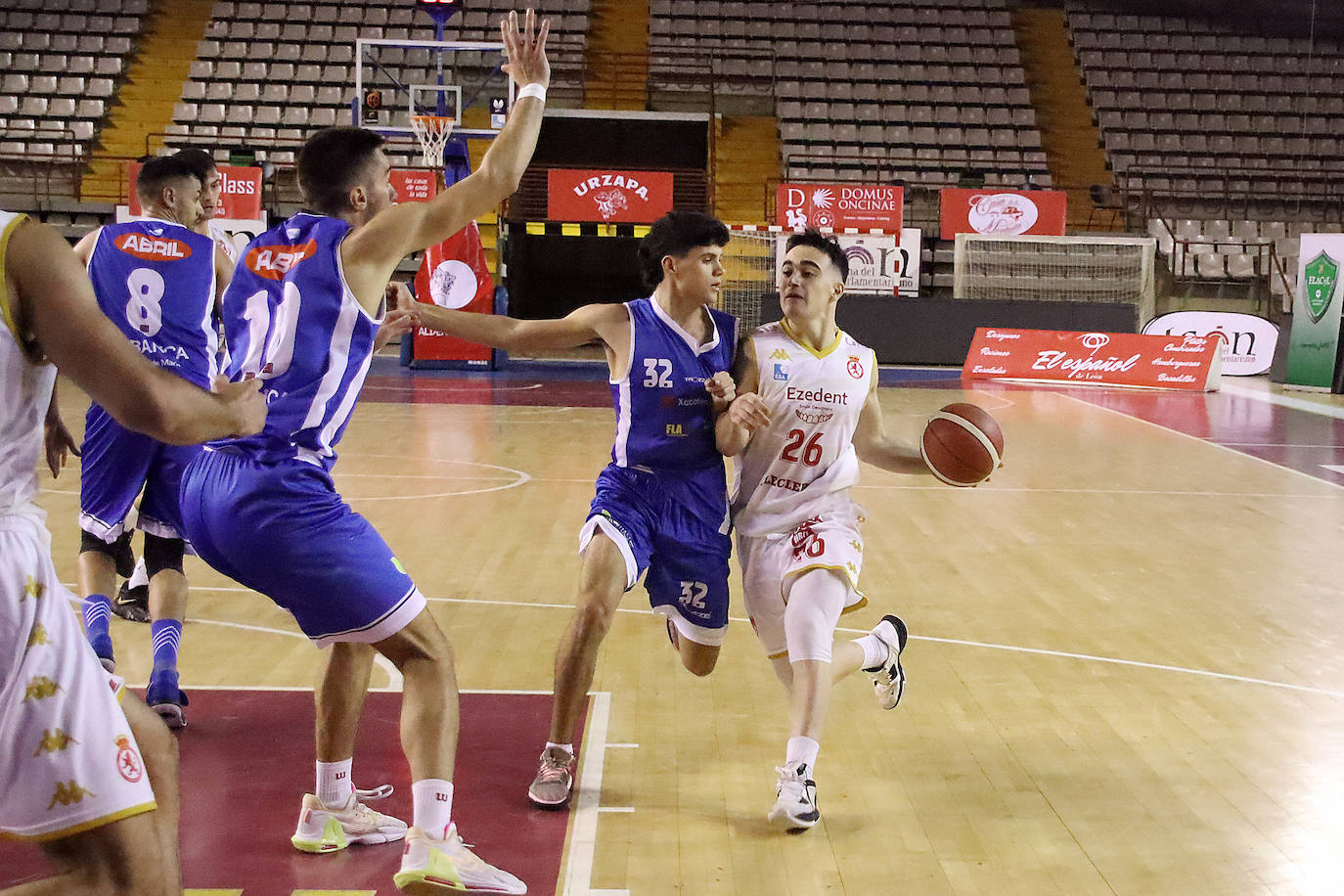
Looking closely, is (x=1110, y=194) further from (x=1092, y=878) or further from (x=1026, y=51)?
(x=1092, y=878)

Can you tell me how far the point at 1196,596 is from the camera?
21.4 ft

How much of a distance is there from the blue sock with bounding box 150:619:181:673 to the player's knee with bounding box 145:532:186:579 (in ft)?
0.65

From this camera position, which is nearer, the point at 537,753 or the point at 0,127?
the point at 537,753

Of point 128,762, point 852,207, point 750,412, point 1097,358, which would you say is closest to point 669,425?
point 750,412

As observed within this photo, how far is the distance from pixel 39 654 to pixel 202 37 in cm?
2654

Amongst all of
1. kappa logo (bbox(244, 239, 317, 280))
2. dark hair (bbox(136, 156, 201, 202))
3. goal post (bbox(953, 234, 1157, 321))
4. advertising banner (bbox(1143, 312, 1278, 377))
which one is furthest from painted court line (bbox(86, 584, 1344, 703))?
goal post (bbox(953, 234, 1157, 321))

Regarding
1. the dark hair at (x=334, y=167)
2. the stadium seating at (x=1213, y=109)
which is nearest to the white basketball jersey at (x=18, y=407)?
the dark hair at (x=334, y=167)

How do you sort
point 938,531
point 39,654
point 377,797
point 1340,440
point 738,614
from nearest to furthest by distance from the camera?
point 39,654 → point 377,797 → point 738,614 → point 938,531 → point 1340,440

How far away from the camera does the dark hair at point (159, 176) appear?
4.68 m

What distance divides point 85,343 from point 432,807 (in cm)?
148

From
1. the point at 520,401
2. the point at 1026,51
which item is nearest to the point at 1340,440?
the point at 520,401

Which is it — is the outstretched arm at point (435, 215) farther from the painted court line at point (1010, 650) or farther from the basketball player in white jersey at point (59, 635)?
the painted court line at point (1010, 650)

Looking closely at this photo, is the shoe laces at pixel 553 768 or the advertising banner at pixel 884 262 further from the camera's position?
the advertising banner at pixel 884 262

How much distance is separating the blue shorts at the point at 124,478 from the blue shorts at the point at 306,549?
63.8 inches
